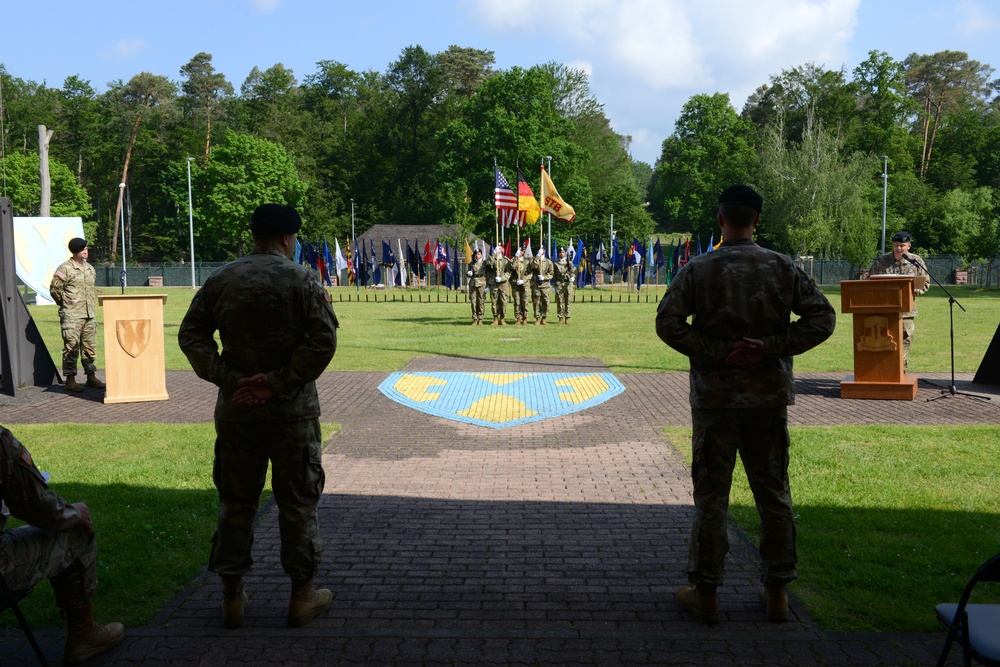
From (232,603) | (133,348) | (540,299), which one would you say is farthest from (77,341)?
(540,299)

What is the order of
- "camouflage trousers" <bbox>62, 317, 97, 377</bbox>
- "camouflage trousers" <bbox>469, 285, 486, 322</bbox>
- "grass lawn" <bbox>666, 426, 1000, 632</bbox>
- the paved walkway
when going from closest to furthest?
the paved walkway, "grass lawn" <bbox>666, 426, 1000, 632</bbox>, "camouflage trousers" <bbox>62, 317, 97, 377</bbox>, "camouflage trousers" <bbox>469, 285, 486, 322</bbox>

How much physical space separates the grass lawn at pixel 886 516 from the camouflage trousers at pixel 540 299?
15996 millimetres

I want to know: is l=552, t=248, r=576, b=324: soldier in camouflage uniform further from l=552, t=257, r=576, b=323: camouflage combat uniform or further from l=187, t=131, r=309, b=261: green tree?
l=187, t=131, r=309, b=261: green tree

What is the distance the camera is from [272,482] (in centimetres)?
469

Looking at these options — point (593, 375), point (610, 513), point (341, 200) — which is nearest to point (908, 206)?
point (341, 200)

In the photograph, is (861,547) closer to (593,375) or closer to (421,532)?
(421,532)

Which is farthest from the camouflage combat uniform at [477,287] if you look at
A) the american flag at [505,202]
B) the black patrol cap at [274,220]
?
the black patrol cap at [274,220]

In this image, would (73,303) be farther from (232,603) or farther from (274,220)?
(232,603)

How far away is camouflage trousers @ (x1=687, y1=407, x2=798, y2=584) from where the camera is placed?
185 inches

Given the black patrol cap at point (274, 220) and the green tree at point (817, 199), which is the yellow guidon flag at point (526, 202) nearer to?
the black patrol cap at point (274, 220)

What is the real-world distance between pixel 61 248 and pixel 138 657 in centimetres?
3141

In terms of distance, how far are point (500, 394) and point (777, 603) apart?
856 cm

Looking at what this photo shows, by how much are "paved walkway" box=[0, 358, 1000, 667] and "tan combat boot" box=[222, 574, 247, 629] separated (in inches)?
2.3

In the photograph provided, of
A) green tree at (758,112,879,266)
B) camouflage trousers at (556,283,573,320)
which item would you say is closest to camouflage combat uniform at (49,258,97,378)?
camouflage trousers at (556,283,573,320)
